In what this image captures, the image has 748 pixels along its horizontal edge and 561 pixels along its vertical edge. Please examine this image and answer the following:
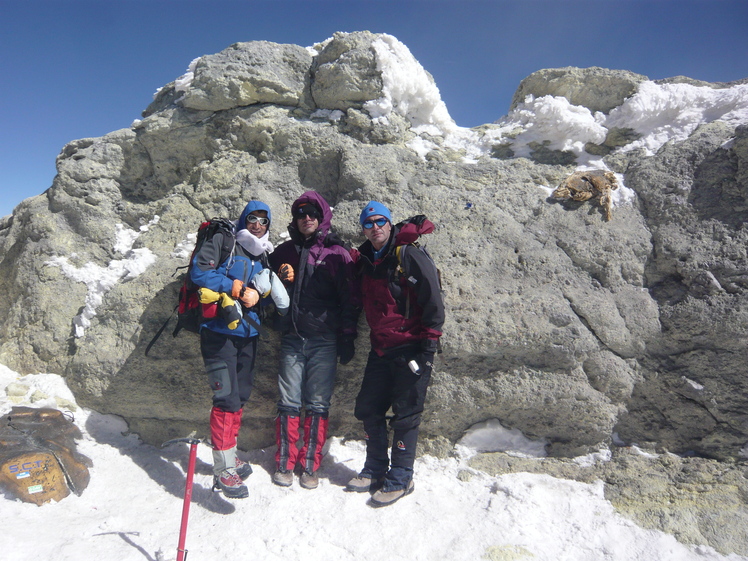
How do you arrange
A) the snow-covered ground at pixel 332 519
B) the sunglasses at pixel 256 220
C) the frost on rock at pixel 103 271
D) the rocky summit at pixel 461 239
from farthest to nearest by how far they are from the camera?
the frost on rock at pixel 103 271 → the rocky summit at pixel 461 239 → the sunglasses at pixel 256 220 → the snow-covered ground at pixel 332 519

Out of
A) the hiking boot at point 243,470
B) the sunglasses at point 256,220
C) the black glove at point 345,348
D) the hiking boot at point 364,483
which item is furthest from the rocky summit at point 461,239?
the sunglasses at point 256,220

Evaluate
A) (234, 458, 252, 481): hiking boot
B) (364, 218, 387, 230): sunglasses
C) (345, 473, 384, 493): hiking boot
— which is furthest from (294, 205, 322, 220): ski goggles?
(345, 473, 384, 493): hiking boot

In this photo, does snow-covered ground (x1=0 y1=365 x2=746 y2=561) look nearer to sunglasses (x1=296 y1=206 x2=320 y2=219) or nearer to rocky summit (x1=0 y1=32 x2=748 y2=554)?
rocky summit (x1=0 y1=32 x2=748 y2=554)

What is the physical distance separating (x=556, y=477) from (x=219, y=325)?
3.65 meters

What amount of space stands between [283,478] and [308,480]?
250 mm

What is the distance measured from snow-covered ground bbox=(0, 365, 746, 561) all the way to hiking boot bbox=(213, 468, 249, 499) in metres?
0.12

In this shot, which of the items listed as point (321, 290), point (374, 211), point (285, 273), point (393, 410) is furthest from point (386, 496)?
point (374, 211)

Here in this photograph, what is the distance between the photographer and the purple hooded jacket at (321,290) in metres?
4.20

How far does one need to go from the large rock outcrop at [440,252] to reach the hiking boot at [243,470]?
0.54 m

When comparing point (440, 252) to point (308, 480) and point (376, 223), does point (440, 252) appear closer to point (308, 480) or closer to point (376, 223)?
point (376, 223)

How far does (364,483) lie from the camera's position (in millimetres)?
4090

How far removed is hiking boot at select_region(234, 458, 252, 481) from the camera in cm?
418

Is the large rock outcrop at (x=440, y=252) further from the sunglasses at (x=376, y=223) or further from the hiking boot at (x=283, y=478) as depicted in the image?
the sunglasses at (x=376, y=223)

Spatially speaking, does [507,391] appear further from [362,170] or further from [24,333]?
[24,333]
